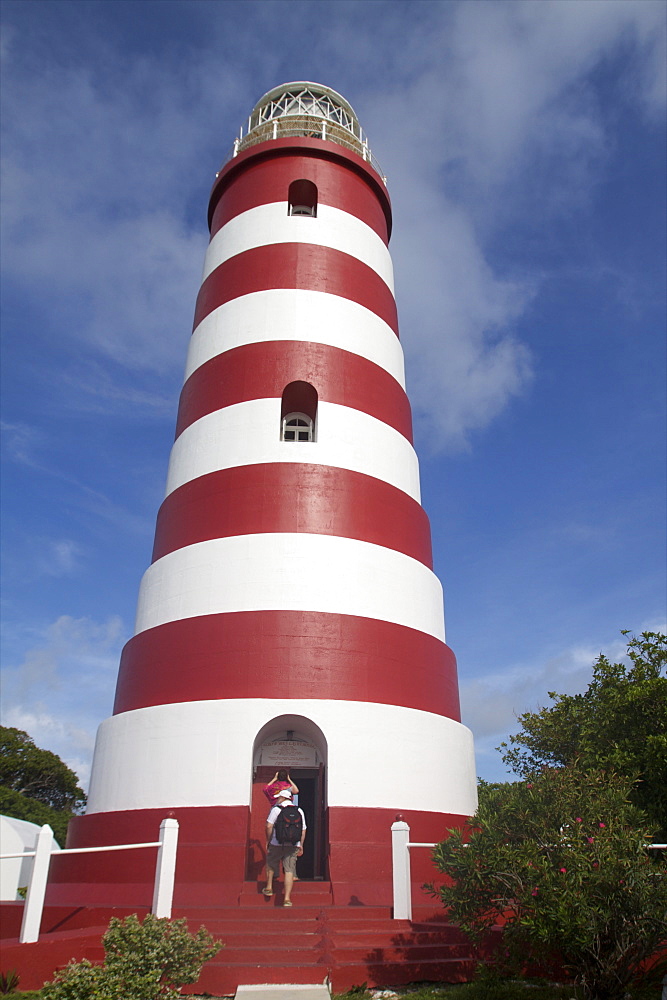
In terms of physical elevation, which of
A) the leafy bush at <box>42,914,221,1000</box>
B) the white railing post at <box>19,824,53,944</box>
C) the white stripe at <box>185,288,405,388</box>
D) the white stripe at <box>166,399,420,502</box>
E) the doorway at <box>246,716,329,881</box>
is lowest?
the leafy bush at <box>42,914,221,1000</box>

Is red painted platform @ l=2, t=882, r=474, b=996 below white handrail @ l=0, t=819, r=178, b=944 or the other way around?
below

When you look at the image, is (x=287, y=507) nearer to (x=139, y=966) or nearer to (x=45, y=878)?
(x=45, y=878)

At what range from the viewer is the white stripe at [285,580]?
13406 millimetres

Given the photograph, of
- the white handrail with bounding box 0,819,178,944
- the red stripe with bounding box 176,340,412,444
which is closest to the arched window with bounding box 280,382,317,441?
the red stripe with bounding box 176,340,412,444

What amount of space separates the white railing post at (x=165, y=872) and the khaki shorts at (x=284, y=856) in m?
1.45

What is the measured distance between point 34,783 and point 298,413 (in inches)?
1474

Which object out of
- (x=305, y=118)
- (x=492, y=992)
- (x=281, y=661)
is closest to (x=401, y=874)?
(x=492, y=992)

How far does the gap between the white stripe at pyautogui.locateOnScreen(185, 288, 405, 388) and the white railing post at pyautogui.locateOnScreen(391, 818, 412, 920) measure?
984 centimetres

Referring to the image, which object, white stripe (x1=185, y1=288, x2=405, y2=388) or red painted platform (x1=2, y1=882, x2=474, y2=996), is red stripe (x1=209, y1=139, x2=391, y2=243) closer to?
white stripe (x1=185, y1=288, x2=405, y2=388)

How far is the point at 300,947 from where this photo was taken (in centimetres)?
892

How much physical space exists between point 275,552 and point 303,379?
396cm

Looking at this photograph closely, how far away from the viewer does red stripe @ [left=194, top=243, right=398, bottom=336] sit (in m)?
17.0

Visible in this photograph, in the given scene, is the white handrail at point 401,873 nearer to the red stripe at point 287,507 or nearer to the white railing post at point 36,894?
the white railing post at point 36,894

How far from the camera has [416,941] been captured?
923 cm
